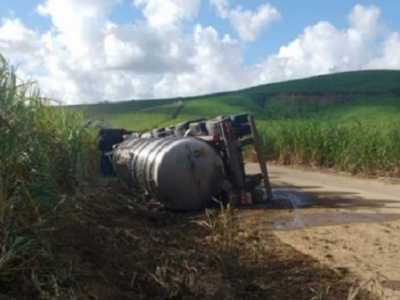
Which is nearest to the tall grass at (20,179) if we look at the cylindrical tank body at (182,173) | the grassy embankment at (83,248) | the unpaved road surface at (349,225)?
the grassy embankment at (83,248)

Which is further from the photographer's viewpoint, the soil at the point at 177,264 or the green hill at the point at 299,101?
the green hill at the point at 299,101

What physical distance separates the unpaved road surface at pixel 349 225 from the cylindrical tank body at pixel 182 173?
152cm

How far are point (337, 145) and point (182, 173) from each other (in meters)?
9.49

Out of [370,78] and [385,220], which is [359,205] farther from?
[370,78]

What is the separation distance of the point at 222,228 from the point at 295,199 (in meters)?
5.00

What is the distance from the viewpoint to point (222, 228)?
8.77 metres

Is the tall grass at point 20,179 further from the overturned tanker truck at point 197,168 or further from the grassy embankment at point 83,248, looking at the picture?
the overturned tanker truck at point 197,168

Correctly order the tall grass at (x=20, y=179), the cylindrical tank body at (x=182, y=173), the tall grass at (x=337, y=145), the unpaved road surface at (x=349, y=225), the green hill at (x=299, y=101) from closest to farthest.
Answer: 1. the tall grass at (x=20, y=179)
2. the unpaved road surface at (x=349, y=225)
3. the cylindrical tank body at (x=182, y=173)
4. the tall grass at (x=337, y=145)
5. the green hill at (x=299, y=101)

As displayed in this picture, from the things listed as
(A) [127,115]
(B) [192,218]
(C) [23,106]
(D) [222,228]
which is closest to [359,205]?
(B) [192,218]

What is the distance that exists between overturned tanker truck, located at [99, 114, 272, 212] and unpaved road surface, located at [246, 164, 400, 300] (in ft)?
4.07

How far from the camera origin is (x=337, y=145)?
66.1 feet

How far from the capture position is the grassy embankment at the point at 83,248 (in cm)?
574

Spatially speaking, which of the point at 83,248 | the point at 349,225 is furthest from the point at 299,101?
the point at 83,248

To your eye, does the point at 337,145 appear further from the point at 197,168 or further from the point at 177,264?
the point at 177,264
